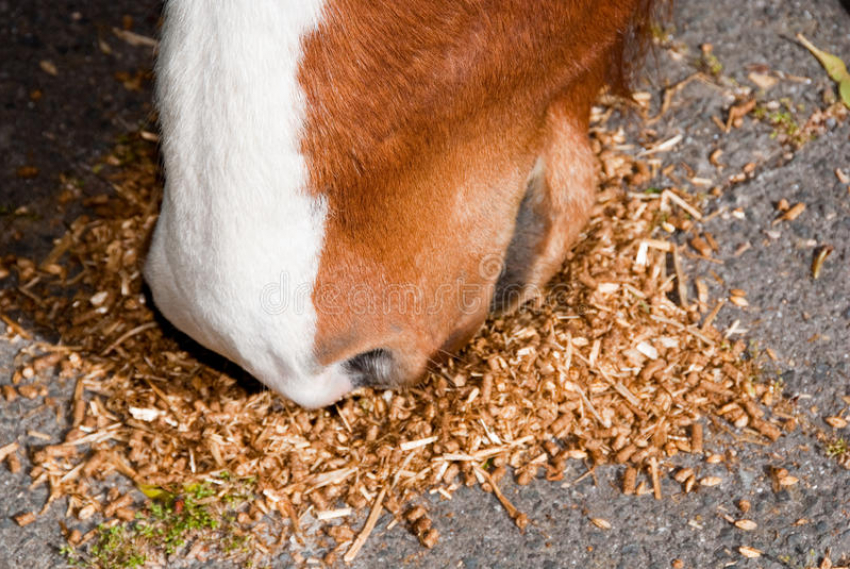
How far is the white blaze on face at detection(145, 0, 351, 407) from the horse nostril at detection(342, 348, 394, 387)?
12cm

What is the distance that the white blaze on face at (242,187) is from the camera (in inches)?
66.8

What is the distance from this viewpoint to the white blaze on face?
1697 millimetres

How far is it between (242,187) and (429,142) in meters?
0.41

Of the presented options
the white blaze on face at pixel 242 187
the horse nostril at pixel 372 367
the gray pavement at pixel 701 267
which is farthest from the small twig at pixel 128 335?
the horse nostril at pixel 372 367

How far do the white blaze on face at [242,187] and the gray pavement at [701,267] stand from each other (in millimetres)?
790

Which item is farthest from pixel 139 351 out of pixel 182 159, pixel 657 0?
pixel 657 0

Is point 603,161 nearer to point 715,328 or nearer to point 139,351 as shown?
point 715,328

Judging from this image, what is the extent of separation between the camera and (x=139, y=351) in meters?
2.85
